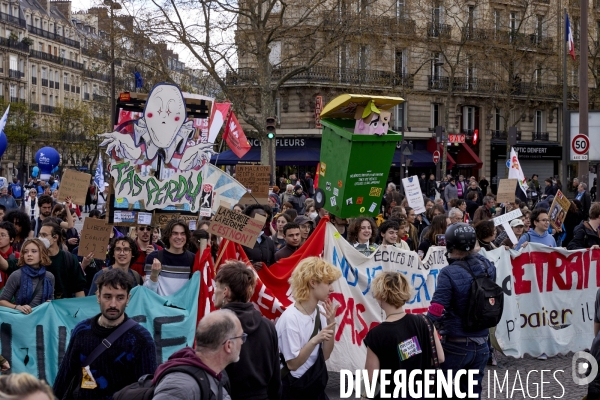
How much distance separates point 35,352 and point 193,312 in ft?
4.07

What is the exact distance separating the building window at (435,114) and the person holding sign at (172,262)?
135 ft

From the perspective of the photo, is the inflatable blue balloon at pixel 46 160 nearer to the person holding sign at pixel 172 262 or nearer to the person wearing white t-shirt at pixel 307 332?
the person holding sign at pixel 172 262

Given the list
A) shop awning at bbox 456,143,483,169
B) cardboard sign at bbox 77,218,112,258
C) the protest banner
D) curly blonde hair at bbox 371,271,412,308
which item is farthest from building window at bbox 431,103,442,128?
curly blonde hair at bbox 371,271,412,308

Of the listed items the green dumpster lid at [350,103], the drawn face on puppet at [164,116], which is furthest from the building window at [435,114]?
the drawn face on puppet at [164,116]

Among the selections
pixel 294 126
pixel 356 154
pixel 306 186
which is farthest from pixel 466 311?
pixel 294 126

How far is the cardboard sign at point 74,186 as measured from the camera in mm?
11406

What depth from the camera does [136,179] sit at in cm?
941

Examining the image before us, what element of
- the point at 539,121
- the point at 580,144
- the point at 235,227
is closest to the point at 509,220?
the point at 235,227

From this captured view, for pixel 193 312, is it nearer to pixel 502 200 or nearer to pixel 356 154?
pixel 356 154

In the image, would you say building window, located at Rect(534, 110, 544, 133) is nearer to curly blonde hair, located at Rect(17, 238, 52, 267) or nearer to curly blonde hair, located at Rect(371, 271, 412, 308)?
curly blonde hair, located at Rect(17, 238, 52, 267)

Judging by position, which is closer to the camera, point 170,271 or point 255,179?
point 170,271

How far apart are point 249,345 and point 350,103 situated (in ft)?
22.7

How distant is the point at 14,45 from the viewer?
2899 inches

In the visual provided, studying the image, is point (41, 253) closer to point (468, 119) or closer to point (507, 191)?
point (507, 191)
